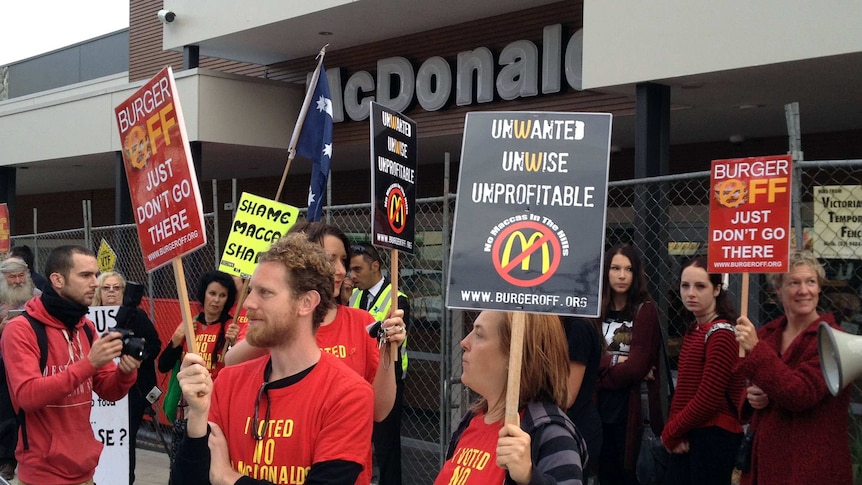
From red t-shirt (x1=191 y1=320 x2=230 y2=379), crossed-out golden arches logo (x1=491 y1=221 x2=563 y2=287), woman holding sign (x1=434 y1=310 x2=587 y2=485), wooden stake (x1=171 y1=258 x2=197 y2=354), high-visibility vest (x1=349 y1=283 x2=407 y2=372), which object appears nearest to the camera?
woman holding sign (x1=434 y1=310 x2=587 y2=485)

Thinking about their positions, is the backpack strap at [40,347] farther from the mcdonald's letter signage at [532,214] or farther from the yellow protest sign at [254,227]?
the mcdonald's letter signage at [532,214]

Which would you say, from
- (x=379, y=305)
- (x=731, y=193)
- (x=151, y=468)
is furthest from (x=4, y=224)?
(x=731, y=193)

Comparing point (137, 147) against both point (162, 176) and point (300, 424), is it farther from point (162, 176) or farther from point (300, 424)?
point (300, 424)

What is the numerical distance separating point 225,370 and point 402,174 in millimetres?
1795

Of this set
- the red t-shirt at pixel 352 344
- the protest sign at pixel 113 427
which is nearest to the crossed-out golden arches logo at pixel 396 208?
the red t-shirt at pixel 352 344

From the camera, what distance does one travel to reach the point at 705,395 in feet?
18.2

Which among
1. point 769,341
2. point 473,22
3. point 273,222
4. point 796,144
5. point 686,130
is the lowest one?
point 769,341

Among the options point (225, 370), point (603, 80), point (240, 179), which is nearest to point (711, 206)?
point (225, 370)

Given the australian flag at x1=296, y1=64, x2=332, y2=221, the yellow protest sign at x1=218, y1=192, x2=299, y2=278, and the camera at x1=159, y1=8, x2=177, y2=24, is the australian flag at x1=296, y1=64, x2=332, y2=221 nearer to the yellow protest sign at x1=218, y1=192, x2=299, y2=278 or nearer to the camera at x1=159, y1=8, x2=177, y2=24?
the yellow protest sign at x1=218, y1=192, x2=299, y2=278

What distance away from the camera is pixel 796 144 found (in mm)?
5586

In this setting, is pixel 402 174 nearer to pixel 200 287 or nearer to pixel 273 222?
pixel 273 222

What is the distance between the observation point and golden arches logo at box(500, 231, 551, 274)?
3322 millimetres

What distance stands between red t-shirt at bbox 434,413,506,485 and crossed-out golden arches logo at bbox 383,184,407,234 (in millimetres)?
1670

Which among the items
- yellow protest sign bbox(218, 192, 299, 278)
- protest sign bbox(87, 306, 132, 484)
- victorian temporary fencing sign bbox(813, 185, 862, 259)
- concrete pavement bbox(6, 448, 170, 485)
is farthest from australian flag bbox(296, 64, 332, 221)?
concrete pavement bbox(6, 448, 170, 485)
